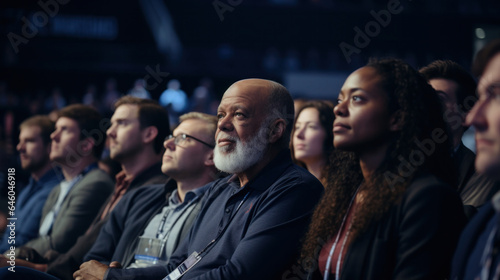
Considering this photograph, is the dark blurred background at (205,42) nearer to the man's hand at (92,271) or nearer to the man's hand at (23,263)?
the man's hand at (23,263)

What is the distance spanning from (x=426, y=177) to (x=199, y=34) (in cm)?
1056

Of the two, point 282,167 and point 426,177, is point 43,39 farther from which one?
point 426,177

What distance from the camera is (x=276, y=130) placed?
87.0 inches

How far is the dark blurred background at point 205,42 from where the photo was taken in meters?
9.80

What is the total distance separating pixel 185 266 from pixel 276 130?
0.65 m

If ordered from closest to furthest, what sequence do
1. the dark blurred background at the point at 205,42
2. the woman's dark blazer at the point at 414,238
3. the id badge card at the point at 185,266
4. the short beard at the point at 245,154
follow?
the woman's dark blazer at the point at 414,238
the id badge card at the point at 185,266
the short beard at the point at 245,154
the dark blurred background at the point at 205,42

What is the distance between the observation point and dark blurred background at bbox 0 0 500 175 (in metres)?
9.80

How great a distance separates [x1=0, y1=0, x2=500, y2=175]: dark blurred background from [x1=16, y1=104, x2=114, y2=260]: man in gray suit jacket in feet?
15.0

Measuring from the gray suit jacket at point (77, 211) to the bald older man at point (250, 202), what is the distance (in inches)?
41.1

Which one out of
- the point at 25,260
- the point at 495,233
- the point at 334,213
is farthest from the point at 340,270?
the point at 25,260

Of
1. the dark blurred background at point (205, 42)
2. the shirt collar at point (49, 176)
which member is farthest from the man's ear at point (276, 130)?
the dark blurred background at point (205, 42)

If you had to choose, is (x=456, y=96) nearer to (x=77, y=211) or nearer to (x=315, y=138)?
(x=315, y=138)

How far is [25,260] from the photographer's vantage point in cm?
304

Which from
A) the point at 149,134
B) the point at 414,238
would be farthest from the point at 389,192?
the point at 149,134
